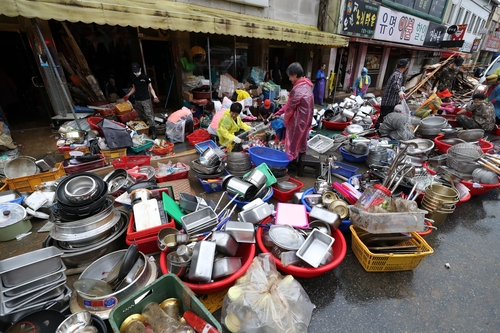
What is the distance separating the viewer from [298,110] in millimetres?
4164

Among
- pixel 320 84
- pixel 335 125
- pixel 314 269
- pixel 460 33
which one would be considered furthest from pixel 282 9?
pixel 460 33

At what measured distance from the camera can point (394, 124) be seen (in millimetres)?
5594

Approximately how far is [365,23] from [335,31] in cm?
237

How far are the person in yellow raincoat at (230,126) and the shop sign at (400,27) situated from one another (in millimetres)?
12932

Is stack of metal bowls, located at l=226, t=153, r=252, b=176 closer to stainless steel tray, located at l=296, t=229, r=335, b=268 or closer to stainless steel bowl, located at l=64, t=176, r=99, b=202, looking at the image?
stainless steel tray, located at l=296, t=229, r=335, b=268

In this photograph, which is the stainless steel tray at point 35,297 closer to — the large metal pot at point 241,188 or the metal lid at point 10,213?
the metal lid at point 10,213

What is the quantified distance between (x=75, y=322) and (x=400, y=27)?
64.2 feet

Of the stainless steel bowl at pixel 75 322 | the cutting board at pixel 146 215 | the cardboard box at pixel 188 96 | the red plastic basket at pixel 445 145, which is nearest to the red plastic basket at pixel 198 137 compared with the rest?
the cardboard box at pixel 188 96

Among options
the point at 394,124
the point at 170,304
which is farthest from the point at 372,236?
the point at 394,124

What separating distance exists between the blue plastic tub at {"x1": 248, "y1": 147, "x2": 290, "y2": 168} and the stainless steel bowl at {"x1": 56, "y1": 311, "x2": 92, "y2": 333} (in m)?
3.19

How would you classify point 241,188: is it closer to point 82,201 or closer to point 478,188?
point 82,201

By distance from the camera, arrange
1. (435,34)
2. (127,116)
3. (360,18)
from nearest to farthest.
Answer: (127,116) → (360,18) → (435,34)

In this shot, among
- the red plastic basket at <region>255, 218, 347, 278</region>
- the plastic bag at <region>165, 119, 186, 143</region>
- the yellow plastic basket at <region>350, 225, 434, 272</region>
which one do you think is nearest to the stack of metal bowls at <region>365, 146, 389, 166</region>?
the yellow plastic basket at <region>350, 225, 434, 272</region>

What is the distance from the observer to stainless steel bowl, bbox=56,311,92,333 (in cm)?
166
